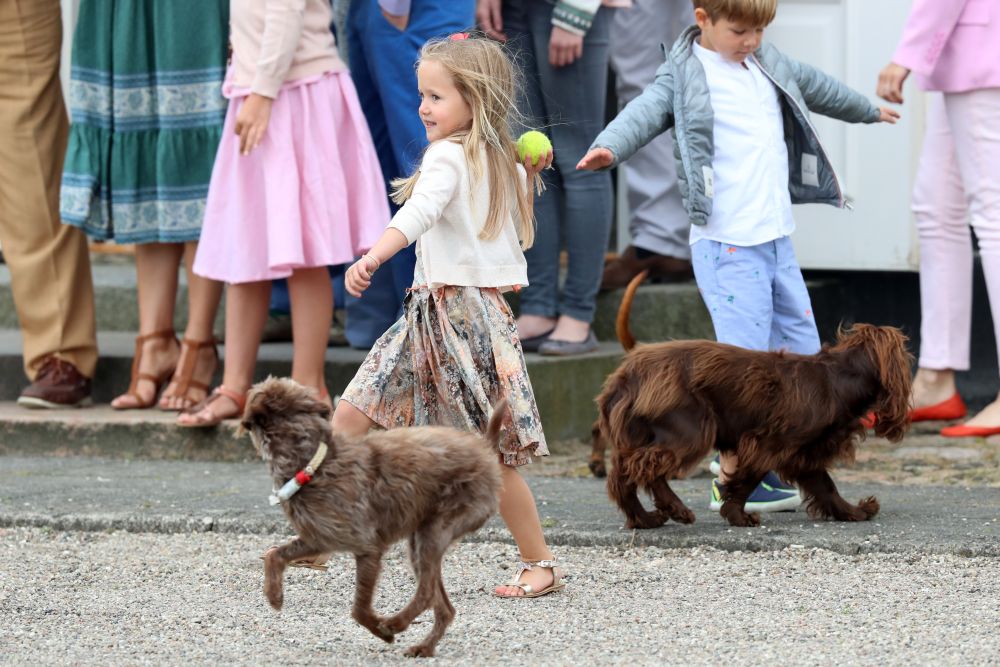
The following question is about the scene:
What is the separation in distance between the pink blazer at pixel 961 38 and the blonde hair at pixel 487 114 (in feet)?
7.02

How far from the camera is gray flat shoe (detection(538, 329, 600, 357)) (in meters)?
6.18

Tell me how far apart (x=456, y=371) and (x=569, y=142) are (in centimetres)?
236

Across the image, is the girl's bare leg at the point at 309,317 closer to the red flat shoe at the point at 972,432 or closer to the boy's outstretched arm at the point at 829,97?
the boy's outstretched arm at the point at 829,97

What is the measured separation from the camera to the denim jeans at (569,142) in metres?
6.07

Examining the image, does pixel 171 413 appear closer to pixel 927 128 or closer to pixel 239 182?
pixel 239 182

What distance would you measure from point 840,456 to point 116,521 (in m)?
2.18

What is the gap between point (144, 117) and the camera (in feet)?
19.9

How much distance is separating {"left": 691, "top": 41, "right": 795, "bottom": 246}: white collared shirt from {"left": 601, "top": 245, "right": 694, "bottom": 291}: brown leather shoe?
2038 mm

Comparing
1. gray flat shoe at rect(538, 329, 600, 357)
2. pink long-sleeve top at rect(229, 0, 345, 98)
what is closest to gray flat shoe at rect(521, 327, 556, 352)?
gray flat shoe at rect(538, 329, 600, 357)

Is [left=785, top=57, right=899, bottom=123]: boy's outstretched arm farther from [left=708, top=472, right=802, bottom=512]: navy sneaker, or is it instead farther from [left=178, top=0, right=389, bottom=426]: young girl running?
[left=178, top=0, right=389, bottom=426]: young girl running

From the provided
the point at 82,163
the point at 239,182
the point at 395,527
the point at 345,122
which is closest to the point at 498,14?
the point at 345,122

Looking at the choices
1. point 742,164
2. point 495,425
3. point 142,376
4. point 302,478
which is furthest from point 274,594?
point 142,376

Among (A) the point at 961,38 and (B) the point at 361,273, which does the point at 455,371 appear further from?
(A) the point at 961,38

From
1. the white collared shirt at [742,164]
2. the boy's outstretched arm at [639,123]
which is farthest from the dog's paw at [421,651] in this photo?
the white collared shirt at [742,164]
